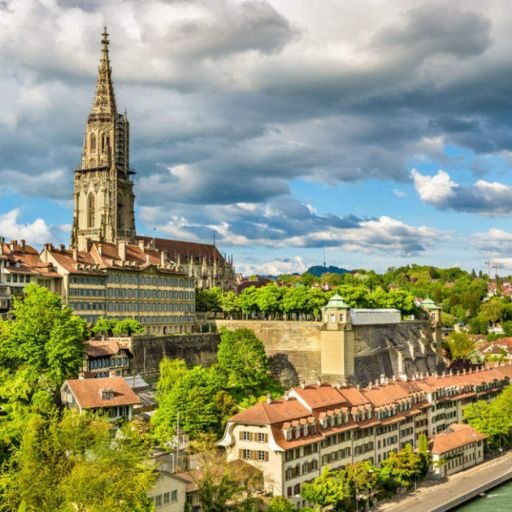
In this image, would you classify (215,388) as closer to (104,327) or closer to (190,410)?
(190,410)

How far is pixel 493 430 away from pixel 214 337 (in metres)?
33.1

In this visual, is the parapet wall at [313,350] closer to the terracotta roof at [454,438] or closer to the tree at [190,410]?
the terracotta roof at [454,438]

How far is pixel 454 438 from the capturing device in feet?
245

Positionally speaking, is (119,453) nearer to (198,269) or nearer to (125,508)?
(125,508)

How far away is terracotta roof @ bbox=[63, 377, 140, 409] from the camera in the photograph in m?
61.3

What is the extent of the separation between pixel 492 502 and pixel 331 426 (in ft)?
44.3

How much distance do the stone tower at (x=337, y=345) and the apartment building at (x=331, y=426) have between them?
36.6 feet

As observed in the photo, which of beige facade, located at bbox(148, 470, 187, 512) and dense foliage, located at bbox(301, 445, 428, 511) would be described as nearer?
beige facade, located at bbox(148, 470, 187, 512)

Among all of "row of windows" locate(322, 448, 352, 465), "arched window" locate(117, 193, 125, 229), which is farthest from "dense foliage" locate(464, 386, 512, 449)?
"arched window" locate(117, 193, 125, 229)

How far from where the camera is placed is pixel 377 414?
69812mm

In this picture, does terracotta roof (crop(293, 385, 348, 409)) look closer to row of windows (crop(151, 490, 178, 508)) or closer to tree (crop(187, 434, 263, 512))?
tree (crop(187, 434, 263, 512))

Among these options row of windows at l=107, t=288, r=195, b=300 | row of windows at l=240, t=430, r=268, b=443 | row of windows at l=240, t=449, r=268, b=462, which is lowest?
row of windows at l=240, t=449, r=268, b=462

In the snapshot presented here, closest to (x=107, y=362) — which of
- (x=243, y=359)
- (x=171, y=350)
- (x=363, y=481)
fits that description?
(x=171, y=350)

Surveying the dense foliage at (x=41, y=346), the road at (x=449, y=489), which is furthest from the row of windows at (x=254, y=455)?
the dense foliage at (x=41, y=346)
